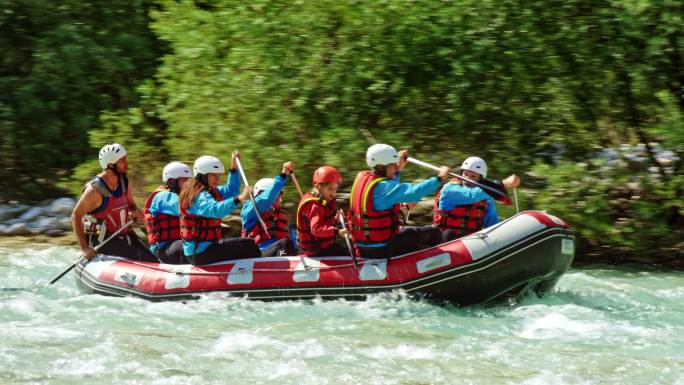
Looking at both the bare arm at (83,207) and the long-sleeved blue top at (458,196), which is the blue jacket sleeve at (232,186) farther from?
the long-sleeved blue top at (458,196)

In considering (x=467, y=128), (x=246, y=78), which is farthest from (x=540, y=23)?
(x=246, y=78)

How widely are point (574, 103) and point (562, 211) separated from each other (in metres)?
1.27

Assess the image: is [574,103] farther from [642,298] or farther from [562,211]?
[642,298]

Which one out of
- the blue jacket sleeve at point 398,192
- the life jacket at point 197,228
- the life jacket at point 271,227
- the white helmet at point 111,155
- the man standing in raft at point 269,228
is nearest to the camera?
the blue jacket sleeve at point 398,192

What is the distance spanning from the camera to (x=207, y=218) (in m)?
8.25

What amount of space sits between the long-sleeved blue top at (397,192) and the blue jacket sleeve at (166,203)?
177 centimetres

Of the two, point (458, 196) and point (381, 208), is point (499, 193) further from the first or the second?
point (381, 208)

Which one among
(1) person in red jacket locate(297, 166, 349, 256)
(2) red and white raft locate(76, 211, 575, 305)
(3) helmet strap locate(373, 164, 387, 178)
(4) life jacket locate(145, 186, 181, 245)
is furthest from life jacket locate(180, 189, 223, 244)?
(3) helmet strap locate(373, 164, 387, 178)

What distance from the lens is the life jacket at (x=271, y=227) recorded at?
29.6 ft

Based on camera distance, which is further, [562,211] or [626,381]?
[562,211]

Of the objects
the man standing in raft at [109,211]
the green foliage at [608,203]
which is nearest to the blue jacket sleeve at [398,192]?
the man standing in raft at [109,211]

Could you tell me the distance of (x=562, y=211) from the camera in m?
10.4

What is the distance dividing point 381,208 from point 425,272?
626 mm

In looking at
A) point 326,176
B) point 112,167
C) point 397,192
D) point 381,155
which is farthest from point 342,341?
A: point 112,167
